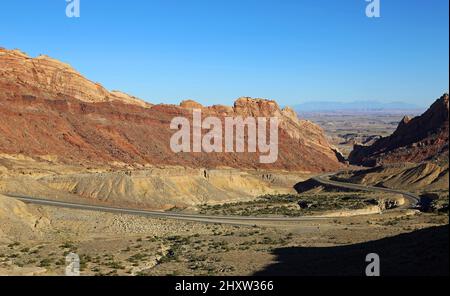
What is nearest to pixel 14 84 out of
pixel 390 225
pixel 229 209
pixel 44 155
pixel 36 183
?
pixel 44 155

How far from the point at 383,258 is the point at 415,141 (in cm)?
10527

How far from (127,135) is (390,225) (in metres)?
68.0

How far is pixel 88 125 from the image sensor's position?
106312 millimetres

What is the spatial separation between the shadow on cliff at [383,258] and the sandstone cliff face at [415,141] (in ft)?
261

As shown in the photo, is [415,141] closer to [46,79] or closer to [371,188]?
[371,188]

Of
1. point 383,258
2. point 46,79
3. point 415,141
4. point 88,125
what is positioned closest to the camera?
point 383,258

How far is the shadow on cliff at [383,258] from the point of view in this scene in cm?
2430

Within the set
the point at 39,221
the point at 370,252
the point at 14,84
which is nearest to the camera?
the point at 370,252

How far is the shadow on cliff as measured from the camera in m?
24.3

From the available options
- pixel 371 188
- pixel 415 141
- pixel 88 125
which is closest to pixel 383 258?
pixel 371 188

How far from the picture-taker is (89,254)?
131ft

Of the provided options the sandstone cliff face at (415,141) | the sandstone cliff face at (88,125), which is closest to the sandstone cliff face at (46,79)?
the sandstone cliff face at (88,125)

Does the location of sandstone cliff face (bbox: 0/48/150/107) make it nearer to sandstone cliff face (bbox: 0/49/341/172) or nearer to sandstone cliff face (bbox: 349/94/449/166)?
sandstone cliff face (bbox: 0/49/341/172)
